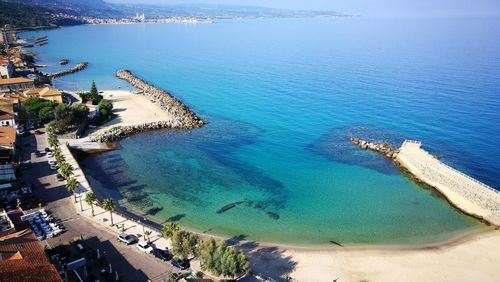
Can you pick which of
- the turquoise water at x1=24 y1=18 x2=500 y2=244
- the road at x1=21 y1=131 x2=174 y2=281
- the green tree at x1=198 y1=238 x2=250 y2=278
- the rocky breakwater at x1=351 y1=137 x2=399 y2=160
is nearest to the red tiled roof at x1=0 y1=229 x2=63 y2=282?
the road at x1=21 y1=131 x2=174 y2=281

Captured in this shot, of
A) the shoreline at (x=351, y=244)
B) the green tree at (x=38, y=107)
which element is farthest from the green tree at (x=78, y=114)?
the shoreline at (x=351, y=244)

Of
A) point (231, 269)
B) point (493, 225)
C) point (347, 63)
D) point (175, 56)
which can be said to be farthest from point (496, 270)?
point (175, 56)

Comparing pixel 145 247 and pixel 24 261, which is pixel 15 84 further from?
pixel 24 261

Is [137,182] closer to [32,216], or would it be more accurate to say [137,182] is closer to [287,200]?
[32,216]

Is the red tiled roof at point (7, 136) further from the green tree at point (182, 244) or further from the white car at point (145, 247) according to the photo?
the green tree at point (182, 244)

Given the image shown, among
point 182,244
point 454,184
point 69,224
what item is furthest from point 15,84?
point 454,184

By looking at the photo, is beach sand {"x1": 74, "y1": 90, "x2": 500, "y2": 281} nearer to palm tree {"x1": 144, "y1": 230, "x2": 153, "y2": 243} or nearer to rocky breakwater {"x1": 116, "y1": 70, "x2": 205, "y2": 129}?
palm tree {"x1": 144, "y1": 230, "x2": 153, "y2": 243}
